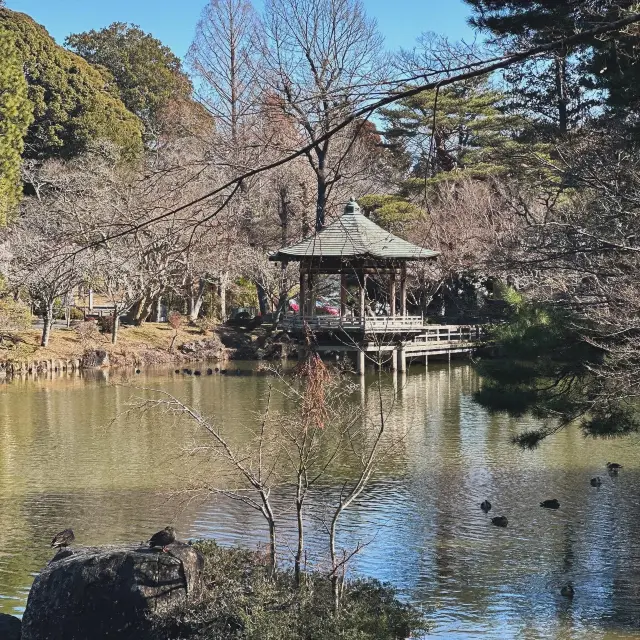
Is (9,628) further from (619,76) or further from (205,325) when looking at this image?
(205,325)

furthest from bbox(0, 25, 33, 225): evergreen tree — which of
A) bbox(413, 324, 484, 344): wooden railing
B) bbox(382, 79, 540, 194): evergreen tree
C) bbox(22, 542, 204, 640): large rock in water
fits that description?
bbox(22, 542, 204, 640): large rock in water

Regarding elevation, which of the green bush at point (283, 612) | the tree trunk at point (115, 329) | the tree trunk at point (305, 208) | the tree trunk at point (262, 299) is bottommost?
the green bush at point (283, 612)

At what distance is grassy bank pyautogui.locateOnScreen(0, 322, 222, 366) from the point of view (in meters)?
22.7

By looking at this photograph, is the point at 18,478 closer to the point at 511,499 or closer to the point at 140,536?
the point at 140,536

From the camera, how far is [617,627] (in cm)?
630

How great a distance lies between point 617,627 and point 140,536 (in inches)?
166

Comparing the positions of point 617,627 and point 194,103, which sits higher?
point 194,103

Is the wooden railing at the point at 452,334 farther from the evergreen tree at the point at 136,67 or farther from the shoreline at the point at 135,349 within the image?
the evergreen tree at the point at 136,67

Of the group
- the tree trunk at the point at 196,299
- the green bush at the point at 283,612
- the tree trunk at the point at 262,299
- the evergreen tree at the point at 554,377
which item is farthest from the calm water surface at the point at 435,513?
the tree trunk at the point at 262,299

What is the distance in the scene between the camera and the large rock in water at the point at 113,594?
505 centimetres

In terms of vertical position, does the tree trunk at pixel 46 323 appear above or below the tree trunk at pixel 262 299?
below

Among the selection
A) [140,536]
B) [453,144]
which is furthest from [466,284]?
[140,536]

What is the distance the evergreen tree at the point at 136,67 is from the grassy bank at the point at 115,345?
12.6 metres

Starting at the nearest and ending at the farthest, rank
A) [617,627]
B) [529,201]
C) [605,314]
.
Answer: [617,627]
[605,314]
[529,201]
